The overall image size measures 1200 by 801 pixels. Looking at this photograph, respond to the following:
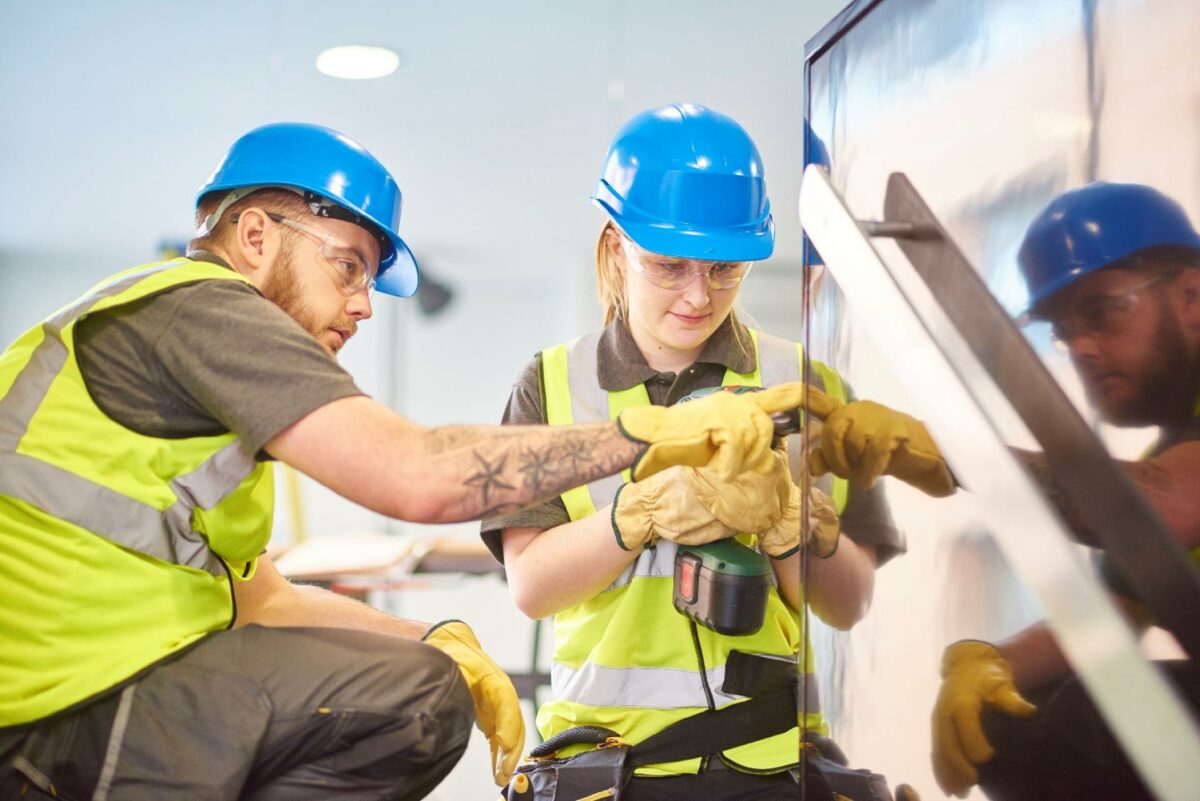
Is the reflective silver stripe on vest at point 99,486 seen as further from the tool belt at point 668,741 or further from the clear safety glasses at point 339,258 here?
the tool belt at point 668,741

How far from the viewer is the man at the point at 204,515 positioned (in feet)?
3.25

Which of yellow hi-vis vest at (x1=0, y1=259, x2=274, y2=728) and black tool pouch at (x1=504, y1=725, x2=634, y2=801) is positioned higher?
yellow hi-vis vest at (x1=0, y1=259, x2=274, y2=728)

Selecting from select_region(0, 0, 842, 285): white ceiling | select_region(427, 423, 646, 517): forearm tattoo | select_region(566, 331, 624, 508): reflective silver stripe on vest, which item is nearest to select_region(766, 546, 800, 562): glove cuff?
select_region(566, 331, 624, 508): reflective silver stripe on vest

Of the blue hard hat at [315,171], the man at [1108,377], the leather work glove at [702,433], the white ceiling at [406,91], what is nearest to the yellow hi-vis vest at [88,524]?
the blue hard hat at [315,171]

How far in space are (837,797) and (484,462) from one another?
0.47 metres

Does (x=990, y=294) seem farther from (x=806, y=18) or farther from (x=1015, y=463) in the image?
(x=806, y=18)

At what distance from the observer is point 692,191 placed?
1.52m

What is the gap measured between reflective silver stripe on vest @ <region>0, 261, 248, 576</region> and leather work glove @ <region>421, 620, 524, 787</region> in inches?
13.8

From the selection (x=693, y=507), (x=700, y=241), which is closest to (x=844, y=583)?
(x=693, y=507)

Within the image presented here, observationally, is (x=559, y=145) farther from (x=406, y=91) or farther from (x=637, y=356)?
(x=637, y=356)

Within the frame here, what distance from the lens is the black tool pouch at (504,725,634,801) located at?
1377 mm

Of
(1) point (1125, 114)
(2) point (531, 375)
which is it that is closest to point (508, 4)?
(2) point (531, 375)

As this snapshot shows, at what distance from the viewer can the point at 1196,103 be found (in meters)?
0.45

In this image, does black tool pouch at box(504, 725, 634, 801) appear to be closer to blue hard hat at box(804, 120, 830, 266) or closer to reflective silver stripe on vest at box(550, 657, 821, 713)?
reflective silver stripe on vest at box(550, 657, 821, 713)
